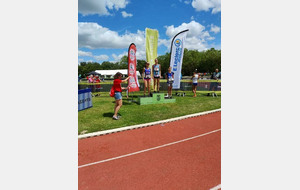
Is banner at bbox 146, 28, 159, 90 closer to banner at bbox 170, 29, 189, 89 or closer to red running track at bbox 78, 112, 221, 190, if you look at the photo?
banner at bbox 170, 29, 189, 89

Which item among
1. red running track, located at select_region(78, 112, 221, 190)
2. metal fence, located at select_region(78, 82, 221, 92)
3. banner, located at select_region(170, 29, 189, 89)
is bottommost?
red running track, located at select_region(78, 112, 221, 190)

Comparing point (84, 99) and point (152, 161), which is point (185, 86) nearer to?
point (84, 99)

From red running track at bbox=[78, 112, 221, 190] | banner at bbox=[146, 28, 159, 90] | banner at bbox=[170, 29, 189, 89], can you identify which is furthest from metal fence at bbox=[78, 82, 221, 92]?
red running track at bbox=[78, 112, 221, 190]

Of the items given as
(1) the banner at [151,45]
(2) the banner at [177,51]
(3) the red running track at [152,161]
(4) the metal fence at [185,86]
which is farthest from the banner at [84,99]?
(4) the metal fence at [185,86]

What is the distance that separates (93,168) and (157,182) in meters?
1.22

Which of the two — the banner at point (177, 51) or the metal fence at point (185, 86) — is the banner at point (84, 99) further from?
the metal fence at point (185, 86)

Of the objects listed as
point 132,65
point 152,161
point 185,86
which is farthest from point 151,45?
point 152,161

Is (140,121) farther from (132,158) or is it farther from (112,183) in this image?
(112,183)

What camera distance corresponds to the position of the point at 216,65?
4247 centimetres

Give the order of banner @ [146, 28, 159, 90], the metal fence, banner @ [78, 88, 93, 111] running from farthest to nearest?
the metal fence < banner @ [146, 28, 159, 90] < banner @ [78, 88, 93, 111]

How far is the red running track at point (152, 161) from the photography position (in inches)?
95.6

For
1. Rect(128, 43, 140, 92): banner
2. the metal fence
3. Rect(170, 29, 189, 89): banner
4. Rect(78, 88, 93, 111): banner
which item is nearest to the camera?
Rect(78, 88, 93, 111): banner

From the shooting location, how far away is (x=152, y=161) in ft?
9.84

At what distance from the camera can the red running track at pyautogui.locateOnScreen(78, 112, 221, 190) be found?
95.6 inches
